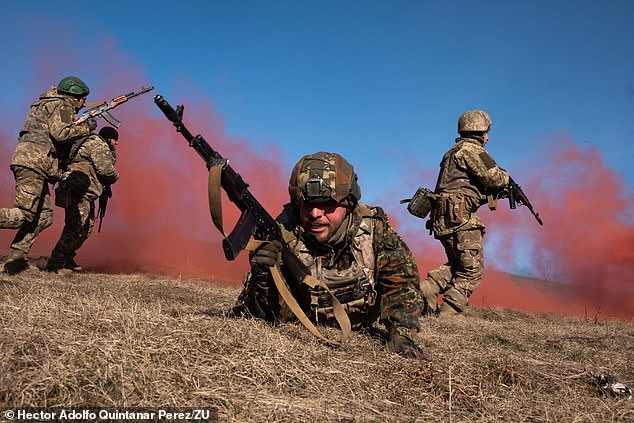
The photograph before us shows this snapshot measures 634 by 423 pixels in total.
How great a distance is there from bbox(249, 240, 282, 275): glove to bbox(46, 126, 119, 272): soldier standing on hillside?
5225mm

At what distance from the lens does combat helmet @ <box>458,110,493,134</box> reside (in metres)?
6.86

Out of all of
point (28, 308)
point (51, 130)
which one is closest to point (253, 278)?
point (28, 308)

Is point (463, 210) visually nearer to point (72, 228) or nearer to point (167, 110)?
point (167, 110)

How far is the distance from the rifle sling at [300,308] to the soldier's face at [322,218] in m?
0.36

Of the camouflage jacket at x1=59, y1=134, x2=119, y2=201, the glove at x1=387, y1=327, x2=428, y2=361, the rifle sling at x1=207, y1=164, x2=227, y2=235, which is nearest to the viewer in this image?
the rifle sling at x1=207, y1=164, x2=227, y2=235

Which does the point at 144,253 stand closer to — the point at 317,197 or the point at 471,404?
the point at 317,197

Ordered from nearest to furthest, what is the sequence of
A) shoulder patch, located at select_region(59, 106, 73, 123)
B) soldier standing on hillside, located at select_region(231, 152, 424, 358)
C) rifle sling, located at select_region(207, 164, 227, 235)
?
rifle sling, located at select_region(207, 164, 227, 235)
soldier standing on hillside, located at select_region(231, 152, 424, 358)
shoulder patch, located at select_region(59, 106, 73, 123)

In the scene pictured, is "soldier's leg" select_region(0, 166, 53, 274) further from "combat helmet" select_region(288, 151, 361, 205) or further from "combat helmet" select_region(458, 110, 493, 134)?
"combat helmet" select_region(458, 110, 493, 134)

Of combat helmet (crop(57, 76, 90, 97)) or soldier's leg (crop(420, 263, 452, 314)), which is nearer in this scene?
soldier's leg (crop(420, 263, 452, 314))

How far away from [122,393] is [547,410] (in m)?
1.97

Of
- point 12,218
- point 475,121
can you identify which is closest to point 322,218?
point 475,121

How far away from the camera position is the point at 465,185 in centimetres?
673

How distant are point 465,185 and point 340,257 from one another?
10.8 feet

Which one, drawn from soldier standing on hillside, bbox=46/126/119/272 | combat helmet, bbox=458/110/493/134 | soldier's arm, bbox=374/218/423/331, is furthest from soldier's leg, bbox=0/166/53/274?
combat helmet, bbox=458/110/493/134
